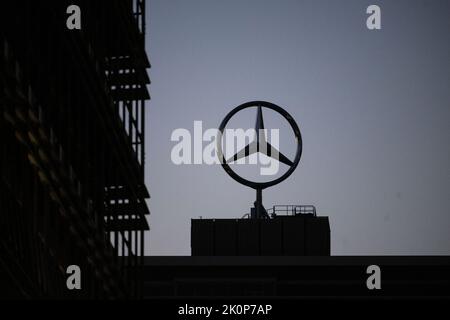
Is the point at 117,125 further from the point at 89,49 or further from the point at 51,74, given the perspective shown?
the point at 51,74

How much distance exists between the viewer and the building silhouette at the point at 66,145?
19.7 metres

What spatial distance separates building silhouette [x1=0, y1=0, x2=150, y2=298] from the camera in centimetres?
1967

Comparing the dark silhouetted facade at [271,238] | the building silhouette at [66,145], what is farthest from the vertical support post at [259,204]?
the building silhouette at [66,145]

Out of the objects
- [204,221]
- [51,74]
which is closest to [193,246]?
[204,221]

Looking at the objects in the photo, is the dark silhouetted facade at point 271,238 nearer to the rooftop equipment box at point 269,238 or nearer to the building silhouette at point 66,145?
the rooftop equipment box at point 269,238

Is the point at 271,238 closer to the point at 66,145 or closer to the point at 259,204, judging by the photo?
the point at 259,204

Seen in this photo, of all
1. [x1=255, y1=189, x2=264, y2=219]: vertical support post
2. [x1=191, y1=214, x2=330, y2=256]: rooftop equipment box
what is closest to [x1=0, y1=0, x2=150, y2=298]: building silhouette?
[x1=255, y1=189, x2=264, y2=219]: vertical support post

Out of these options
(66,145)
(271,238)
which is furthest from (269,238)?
(66,145)

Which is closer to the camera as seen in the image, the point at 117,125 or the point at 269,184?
the point at 117,125

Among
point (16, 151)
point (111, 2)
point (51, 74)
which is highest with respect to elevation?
point (111, 2)

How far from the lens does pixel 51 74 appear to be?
→ 2391cm

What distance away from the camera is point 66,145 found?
26.0 meters

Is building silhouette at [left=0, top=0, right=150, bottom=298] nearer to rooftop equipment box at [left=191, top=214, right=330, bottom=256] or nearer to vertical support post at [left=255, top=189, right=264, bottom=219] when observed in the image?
vertical support post at [left=255, top=189, right=264, bottom=219]

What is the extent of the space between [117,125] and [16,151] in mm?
8438
